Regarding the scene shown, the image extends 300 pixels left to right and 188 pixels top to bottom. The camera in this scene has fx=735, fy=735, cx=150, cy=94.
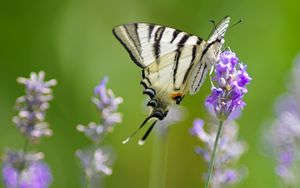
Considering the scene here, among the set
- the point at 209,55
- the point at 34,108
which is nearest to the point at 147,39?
the point at 209,55

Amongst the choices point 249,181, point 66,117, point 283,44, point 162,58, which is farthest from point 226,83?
point 283,44

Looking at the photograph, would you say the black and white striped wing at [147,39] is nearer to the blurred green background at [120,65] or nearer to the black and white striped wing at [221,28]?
the black and white striped wing at [221,28]

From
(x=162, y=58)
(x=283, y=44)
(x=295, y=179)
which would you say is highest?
(x=283, y=44)

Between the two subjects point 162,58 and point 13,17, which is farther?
point 13,17

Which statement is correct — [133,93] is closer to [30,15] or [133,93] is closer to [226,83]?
[30,15]

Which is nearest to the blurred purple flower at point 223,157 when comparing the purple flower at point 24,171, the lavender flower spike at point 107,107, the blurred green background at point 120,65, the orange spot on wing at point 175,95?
the orange spot on wing at point 175,95

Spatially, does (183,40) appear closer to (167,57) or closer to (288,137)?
(167,57)

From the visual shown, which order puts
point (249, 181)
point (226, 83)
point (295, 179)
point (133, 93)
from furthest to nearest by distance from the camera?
1. point (133, 93)
2. point (249, 181)
3. point (295, 179)
4. point (226, 83)
